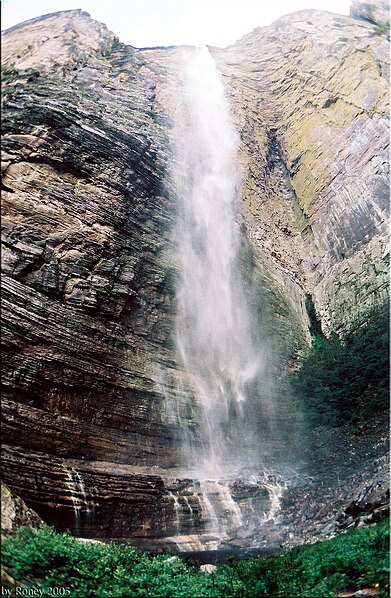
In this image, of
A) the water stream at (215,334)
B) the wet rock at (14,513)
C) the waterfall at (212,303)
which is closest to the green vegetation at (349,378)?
the water stream at (215,334)

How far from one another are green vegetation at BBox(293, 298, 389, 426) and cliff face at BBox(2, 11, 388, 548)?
85cm

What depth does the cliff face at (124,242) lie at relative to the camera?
9.82 meters

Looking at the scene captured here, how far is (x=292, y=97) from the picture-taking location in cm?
2597

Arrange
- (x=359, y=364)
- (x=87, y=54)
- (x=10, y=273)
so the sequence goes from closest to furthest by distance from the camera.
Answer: (x=10, y=273) → (x=359, y=364) → (x=87, y=54)

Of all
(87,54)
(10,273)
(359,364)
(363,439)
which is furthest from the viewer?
(87,54)

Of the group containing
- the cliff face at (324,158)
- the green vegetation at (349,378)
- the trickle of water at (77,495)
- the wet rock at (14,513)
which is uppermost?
the cliff face at (324,158)

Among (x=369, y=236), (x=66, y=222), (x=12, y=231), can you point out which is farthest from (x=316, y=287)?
(x=12, y=231)

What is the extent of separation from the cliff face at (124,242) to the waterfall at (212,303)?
0.70m

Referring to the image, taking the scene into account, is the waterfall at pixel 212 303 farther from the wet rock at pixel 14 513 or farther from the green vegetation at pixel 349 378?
the wet rock at pixel 14 513

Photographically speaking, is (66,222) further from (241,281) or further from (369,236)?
(369,236)

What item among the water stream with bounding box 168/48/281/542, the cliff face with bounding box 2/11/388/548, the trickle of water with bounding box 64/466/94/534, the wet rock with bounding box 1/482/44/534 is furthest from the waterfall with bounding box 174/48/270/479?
the wet rock with bounding box 1/482/44/534

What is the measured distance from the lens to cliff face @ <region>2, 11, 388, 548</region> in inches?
387

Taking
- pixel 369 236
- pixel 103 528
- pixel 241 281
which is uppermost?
pixel 369 236

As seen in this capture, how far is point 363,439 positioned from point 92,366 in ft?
24.1
